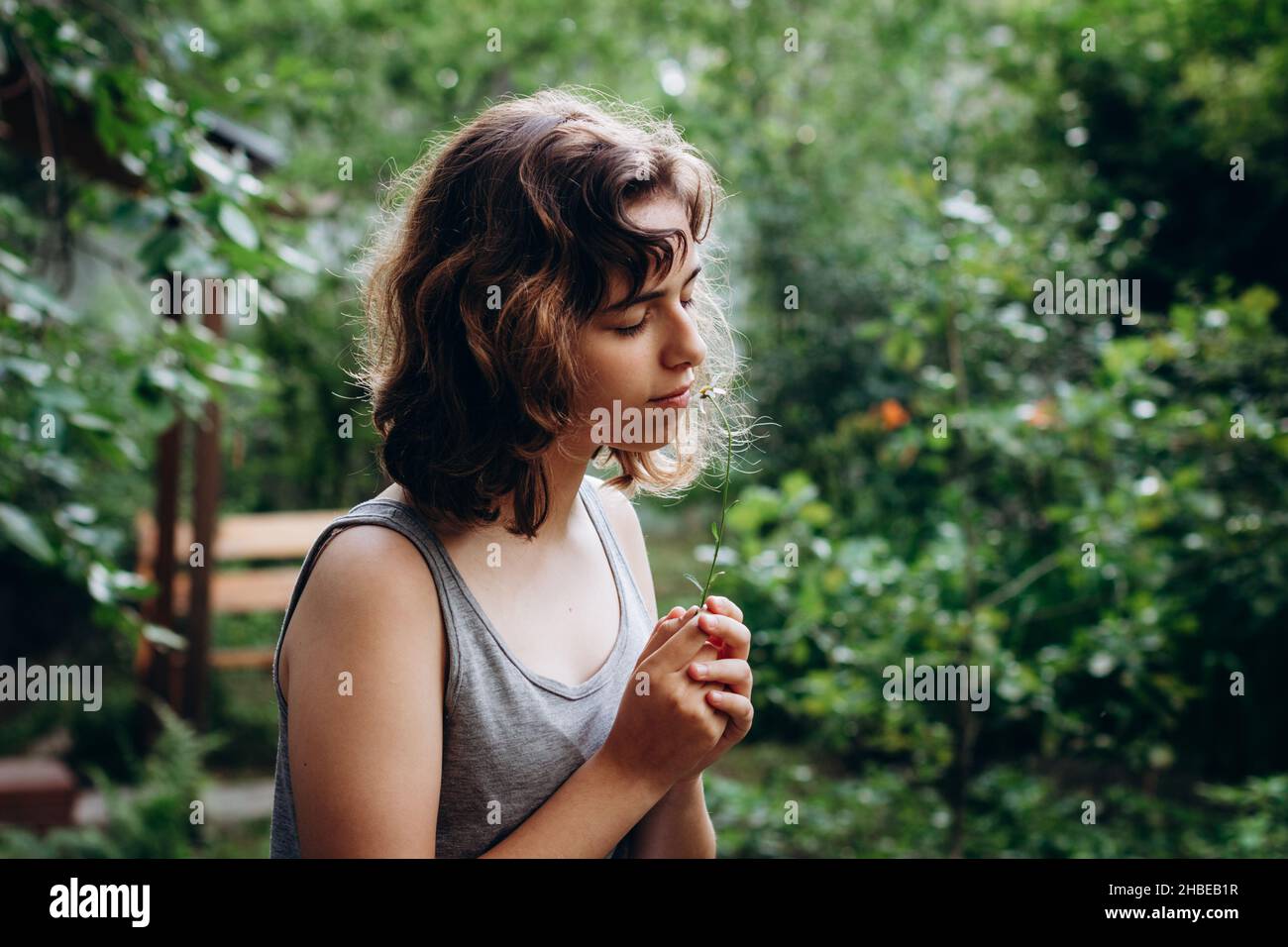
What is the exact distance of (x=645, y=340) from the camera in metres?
1.19

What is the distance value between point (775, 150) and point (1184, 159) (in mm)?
2448

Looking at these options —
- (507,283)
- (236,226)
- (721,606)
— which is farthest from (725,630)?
(236,226)

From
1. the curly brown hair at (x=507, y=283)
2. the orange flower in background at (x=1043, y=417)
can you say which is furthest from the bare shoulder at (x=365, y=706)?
the orange flower in background at (x=1043, y=417)

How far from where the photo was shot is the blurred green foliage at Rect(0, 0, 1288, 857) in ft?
7.71

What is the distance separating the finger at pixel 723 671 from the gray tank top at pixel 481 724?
0.15 meters

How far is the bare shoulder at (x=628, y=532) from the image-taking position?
57.2 inches

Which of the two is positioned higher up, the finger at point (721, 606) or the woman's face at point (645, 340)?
the woman's face at point (645, 340)

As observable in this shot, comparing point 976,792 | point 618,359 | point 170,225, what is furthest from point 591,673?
point 976,792

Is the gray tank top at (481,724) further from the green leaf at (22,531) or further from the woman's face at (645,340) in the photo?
the green leaf at (22,531)

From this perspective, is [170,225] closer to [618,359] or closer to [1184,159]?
[618,359]

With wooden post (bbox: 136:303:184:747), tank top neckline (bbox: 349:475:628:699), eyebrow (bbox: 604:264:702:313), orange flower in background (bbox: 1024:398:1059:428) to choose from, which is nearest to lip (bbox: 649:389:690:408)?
eyebrow (bbox: 604:264:702:313)

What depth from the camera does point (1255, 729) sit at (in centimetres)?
454

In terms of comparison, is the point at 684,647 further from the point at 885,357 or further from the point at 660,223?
the point at 885,357

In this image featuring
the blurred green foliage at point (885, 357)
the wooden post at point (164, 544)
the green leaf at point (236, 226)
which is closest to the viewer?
the green leaf at point (236, 226)
